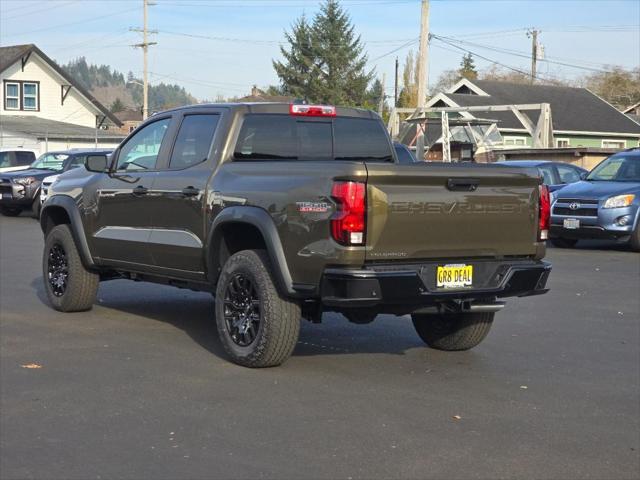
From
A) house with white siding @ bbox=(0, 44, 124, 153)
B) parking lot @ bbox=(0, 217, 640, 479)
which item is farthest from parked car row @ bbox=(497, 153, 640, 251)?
house with white siding @ bbox=(0, 44, 124, 153)

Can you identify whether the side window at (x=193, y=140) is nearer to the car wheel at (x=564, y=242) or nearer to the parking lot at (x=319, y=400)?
the parking lot at (x=319, y=400)

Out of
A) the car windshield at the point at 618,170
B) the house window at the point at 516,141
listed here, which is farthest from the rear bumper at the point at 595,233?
the house window at the point at 516,141

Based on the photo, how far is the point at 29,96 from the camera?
2061 inches

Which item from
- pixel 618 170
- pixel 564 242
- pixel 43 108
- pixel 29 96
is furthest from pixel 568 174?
pixel 43 108

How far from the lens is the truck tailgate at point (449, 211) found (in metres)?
6.54

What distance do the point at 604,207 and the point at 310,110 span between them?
378 inches

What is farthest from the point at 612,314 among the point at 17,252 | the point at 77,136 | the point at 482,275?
the point at 77,136

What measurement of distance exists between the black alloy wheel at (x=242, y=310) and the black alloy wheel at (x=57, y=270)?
9.09 feet

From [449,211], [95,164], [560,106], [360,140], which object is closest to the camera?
[449,211]

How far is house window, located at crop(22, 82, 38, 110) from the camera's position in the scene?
52031 mm

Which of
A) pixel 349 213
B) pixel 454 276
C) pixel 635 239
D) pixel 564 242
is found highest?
pixel 349 213

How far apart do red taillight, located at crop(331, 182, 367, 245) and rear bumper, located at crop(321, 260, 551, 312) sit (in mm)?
221

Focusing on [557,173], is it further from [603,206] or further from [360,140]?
[360,140]

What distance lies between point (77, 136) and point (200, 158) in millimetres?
41452
